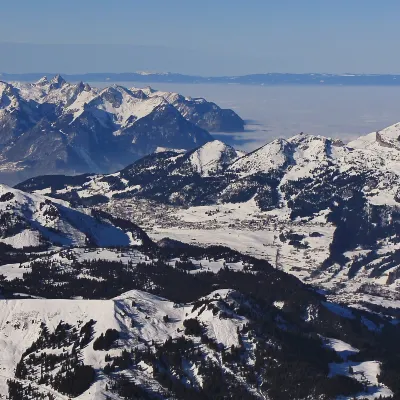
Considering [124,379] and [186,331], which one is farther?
[186,331]

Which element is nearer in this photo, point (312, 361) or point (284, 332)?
point (312, 361)

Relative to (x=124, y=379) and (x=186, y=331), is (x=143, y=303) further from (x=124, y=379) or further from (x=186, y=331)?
(x=124, y=379)

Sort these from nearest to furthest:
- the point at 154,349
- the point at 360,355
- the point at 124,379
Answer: the point at 124,379 < the point at 154,349 < the point at 360,355

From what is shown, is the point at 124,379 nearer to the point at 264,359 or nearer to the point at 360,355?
→ the point at 264,359

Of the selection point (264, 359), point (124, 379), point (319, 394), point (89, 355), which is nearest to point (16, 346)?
point (89, 355)

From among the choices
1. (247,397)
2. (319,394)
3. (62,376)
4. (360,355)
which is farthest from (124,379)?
(360,355)

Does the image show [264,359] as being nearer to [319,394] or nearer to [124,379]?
[319,394]

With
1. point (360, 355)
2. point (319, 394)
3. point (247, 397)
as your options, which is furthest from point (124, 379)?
point (360, 355)

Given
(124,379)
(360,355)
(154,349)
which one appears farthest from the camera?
(360,355)
